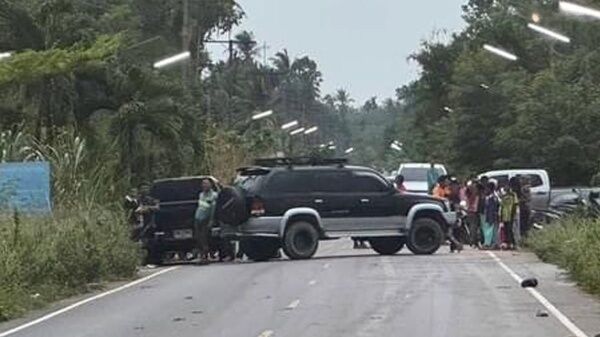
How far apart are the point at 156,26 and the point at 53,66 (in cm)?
3635

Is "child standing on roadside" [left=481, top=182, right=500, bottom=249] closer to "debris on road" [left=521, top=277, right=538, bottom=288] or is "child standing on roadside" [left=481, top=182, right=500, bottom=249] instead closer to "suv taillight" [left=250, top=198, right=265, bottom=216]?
"suv taillight" [left=250, top=198, right=265, bottom=216]

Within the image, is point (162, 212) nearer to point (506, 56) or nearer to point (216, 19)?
point (216, 19)

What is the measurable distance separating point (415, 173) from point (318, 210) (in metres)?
16.5

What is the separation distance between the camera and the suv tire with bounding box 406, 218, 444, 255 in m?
30.6

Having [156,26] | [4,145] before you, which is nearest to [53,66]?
[4,145]

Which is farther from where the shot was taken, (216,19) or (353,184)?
(216,19)

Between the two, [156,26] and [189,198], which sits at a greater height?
[156,26]

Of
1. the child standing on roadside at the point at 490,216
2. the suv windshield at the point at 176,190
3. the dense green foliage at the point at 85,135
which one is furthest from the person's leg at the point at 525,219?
the dense green foliage at the point at 85,135

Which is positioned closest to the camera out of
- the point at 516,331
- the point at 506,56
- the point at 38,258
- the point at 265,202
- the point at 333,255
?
the point at 516,331

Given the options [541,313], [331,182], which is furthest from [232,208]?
[541,313]

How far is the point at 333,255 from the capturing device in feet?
104

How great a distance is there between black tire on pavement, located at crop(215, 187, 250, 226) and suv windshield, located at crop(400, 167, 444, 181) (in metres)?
16.5

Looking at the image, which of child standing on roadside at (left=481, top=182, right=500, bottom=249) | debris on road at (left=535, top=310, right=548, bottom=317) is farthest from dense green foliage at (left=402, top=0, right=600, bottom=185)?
debris on road at (left=535, top=310, right=548, bottom=317)

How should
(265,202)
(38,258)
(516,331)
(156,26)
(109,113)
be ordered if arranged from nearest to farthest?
(516,331) → (38,258) → (265,202) → (109,113) → (156,26)
